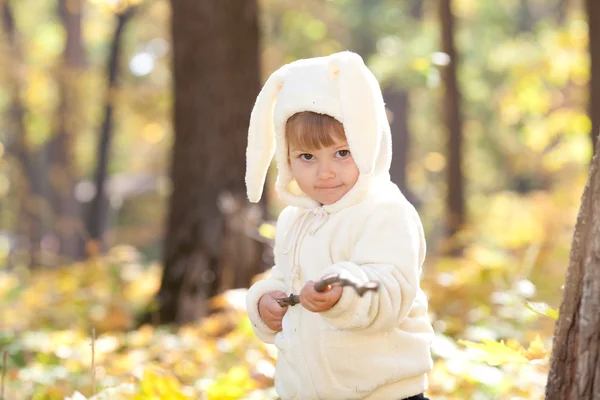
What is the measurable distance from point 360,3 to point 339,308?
19269 mm

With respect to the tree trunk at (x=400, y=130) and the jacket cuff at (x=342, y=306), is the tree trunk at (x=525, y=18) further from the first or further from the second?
the jacket cuff at (x=342, y=306)

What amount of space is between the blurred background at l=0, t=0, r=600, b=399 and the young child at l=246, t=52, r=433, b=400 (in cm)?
30

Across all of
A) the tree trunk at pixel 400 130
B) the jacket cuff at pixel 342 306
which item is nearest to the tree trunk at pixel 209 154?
the jacket cuff at pixel 342 306

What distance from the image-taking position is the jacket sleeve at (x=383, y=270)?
6.71ft

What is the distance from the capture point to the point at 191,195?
637cm

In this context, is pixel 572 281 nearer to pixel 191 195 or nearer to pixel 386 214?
pixel 386 214

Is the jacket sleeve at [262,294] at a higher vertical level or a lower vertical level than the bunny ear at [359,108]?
lower

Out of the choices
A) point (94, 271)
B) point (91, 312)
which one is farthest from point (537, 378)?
point (94, 271)

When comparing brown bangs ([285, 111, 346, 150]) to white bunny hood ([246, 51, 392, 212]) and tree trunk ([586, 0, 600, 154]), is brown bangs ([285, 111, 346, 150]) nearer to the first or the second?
white bunny hood ([246, 51, 392, 212])

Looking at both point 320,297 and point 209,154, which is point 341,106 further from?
point 209,154

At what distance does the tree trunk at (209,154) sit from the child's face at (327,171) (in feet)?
A: 12.7

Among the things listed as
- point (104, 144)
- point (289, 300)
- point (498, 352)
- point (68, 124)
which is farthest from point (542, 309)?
point (68, 124)

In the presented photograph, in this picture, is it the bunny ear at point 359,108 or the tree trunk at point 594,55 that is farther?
the tree trunk at point 594,55

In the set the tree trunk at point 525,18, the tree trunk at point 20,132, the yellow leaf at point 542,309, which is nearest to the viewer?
the yellow leaf at point 542,309
